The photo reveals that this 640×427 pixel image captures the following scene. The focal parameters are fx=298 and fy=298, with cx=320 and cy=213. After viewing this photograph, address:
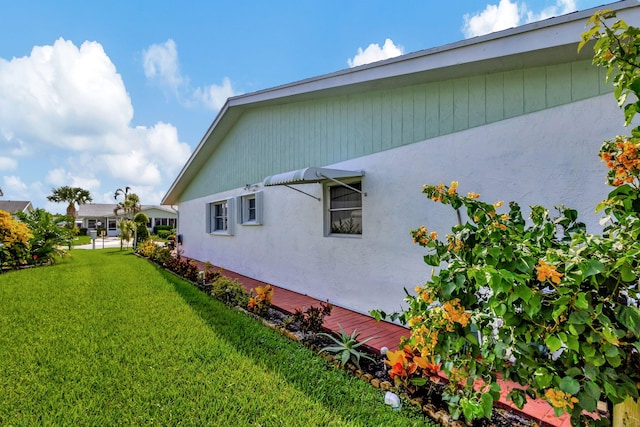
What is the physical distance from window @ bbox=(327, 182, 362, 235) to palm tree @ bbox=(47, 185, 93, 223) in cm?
6764

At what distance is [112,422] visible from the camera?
3127mm

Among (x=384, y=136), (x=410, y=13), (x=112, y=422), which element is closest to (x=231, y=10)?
(x=410, y=13)

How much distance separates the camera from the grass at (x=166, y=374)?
127 inches

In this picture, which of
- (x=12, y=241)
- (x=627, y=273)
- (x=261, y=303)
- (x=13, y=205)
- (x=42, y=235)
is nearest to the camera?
(x=627, y=273)

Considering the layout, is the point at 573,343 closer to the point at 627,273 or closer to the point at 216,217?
the point at 627,273

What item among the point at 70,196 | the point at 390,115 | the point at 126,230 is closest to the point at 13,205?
the point at 70,196

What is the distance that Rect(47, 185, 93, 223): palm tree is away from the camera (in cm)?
5725

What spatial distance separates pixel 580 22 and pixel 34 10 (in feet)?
45.6

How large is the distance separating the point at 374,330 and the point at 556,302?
4205 mm

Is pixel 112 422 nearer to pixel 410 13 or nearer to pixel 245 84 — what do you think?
pixel 410 13

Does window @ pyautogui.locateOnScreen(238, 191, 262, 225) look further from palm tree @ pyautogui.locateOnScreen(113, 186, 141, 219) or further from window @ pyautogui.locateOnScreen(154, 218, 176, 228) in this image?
window @ pyautogui.locateOnScreen(154, 218, 176, 228)

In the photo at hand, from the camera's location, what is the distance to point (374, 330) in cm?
557

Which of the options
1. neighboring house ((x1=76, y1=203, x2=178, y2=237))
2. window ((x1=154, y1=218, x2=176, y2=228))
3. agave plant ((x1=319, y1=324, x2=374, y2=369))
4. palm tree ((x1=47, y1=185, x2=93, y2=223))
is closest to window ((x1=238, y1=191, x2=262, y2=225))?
agave plant ((x1=319, y1=324, x2=374, y2=369))

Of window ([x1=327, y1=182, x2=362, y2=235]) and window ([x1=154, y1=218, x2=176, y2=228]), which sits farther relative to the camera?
window ([x1=154, y1=218, x2=176, y2=228])
